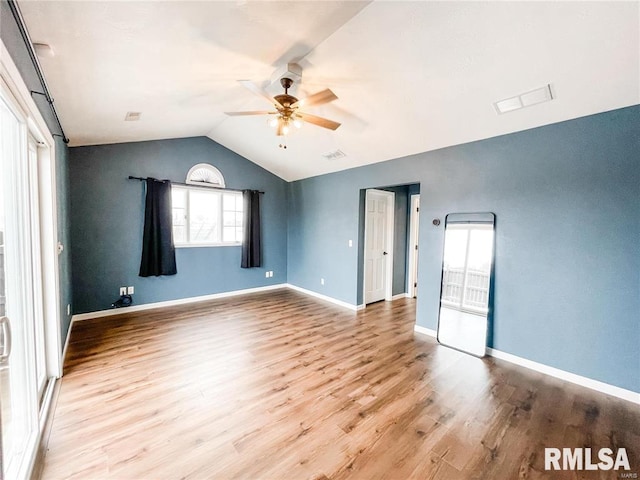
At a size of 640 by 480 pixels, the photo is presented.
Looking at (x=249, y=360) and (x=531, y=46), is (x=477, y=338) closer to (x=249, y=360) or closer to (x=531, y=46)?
(x=249, y=360)

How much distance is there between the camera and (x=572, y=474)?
64.5 inches

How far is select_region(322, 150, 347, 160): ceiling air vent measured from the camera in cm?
432

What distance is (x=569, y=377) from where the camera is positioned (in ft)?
8.62

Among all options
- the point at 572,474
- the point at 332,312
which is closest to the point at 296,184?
the point at 332,312

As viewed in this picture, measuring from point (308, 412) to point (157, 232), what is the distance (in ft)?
12.5

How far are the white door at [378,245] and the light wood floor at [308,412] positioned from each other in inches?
65.4

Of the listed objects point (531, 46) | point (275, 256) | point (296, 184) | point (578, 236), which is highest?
point (531, 46)

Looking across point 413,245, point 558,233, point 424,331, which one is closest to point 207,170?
point 413,245

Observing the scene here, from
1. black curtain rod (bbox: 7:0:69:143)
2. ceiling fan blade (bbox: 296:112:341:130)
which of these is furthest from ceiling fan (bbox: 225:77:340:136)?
black curtain rod (bbox: 7:0:69:143)

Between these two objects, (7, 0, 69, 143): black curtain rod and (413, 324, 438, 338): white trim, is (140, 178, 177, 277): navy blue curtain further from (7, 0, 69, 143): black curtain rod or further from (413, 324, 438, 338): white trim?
(413, 324, 438, 338): white trim

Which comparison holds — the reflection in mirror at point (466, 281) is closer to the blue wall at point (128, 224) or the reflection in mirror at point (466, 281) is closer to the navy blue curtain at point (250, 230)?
the navy blue curtain at point (250, 230)

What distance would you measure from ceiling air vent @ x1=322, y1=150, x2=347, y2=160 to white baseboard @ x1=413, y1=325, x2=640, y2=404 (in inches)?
130

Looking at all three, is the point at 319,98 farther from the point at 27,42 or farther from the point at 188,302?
the point at 188,302

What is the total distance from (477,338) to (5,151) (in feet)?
14.2
